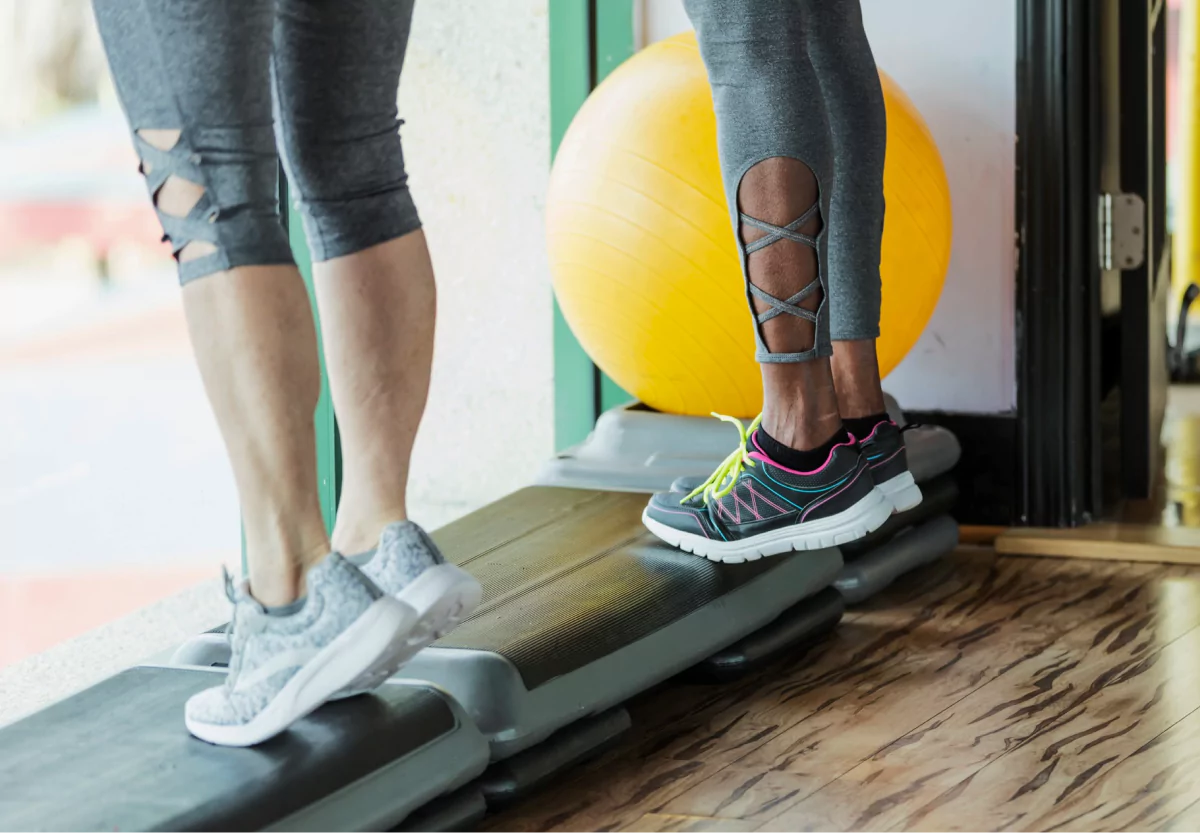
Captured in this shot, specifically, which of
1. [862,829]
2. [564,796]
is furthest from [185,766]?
[862,829]

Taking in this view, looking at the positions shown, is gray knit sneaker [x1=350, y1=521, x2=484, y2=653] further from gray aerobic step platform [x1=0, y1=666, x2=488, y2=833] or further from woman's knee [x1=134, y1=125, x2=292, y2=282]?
woman's knee [x1=134, y1=125, x2=292, y2=282]

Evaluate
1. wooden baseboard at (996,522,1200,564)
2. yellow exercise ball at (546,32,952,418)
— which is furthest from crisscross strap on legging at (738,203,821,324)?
wooden baseboard at (996,522,1200,564)

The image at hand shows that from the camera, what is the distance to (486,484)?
2.97m

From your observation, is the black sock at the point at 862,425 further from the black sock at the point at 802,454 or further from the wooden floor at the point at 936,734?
the wooden floor at the point at 936,734

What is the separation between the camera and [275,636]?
4.02 feet

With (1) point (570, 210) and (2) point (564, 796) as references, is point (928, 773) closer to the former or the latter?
(2) point (564, 796)

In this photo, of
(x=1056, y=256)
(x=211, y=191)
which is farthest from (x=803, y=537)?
(x=1056, y=256)

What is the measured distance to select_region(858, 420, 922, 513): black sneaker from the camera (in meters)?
1.85

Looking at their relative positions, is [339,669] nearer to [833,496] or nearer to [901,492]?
[833,496]

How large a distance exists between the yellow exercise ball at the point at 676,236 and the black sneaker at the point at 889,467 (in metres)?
0.35

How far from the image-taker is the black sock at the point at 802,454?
5.69ft

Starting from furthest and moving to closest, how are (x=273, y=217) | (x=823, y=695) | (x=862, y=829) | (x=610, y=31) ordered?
(x=610, y=31) → (x=823, y=695) → (x=862, y=829) → (x=273, y=217)

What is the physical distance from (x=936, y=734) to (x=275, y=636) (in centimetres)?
76

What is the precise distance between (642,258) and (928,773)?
3.02 feet
